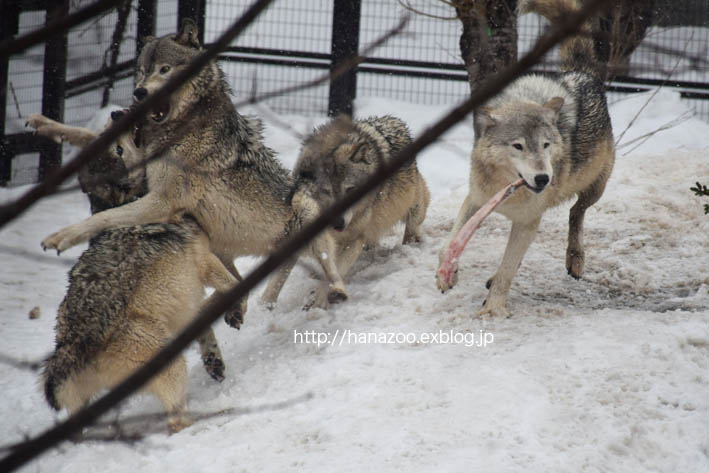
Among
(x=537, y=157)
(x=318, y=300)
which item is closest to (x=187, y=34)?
(x=318, y=300)

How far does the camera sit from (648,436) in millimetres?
3627

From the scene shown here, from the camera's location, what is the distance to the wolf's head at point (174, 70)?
5.16 m

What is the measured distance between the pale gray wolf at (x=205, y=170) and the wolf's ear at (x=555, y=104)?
7.13 feet

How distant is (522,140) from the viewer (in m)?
4.84

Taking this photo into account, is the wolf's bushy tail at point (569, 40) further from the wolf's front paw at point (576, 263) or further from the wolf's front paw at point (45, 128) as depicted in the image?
the wolf's front paw at point (45, 128)

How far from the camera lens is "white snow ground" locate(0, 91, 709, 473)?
3656 mm

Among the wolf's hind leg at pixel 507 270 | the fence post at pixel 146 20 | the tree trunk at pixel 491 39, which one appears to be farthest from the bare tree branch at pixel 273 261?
the fence post at pixel 146 20

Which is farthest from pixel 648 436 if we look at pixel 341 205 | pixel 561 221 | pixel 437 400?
pixel 561 221

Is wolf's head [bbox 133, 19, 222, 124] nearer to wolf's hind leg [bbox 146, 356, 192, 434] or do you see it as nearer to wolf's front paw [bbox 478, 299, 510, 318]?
wolf's hind leg [bbox 146, 356, 192, 434]

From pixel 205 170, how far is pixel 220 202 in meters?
0.26

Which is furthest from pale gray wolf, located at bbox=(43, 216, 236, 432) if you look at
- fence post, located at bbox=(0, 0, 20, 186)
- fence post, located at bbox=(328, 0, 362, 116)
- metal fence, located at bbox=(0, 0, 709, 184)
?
fence post, located at bbox=(328, 0, 362, 116)

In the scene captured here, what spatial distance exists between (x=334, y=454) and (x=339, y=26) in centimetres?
742

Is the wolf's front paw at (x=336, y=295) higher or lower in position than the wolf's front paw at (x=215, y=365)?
higher

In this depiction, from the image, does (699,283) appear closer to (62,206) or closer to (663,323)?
(663,323)
